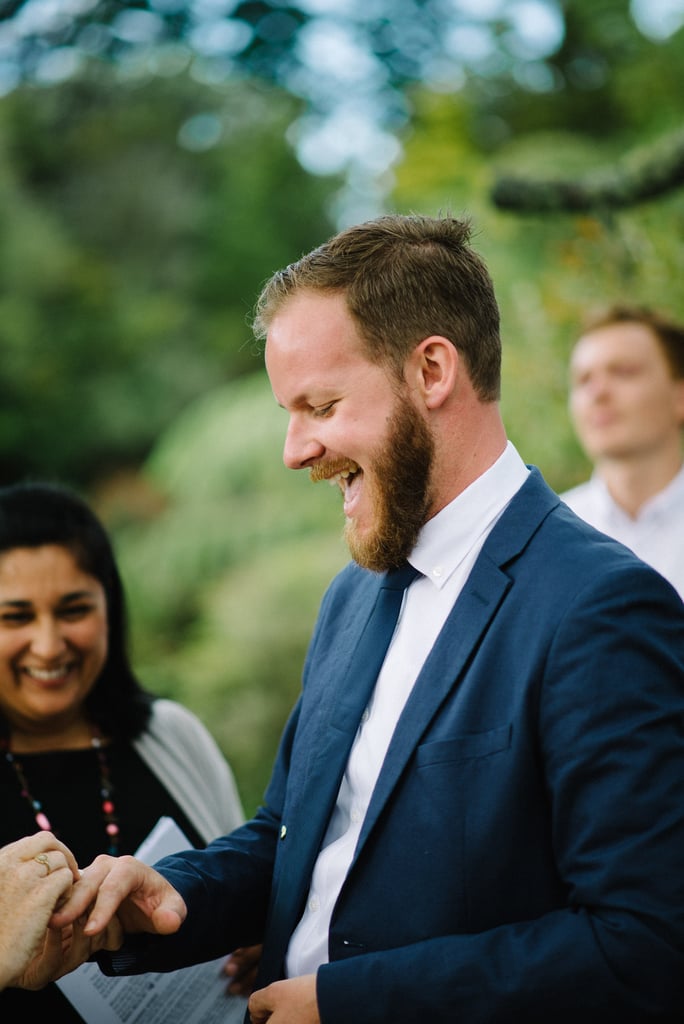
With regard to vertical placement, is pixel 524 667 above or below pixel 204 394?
Answer: below

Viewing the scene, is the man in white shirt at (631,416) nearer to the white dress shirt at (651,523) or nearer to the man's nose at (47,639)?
the white dress shirt at (651,523)

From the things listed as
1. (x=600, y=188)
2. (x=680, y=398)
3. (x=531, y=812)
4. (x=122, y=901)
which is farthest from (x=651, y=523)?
(x=122, y=901)

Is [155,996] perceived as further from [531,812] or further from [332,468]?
[332,468]

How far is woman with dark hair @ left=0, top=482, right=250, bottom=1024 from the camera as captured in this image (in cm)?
235

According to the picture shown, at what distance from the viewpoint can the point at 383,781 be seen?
1495 mm

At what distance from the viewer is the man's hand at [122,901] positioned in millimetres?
1589

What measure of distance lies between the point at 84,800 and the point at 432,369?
1.42 meters

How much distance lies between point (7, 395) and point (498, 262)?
15.5 ft

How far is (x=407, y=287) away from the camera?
1646 mm

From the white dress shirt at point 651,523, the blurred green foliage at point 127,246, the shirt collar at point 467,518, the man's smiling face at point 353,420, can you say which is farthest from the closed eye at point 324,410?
the blurred green foliage at point 127,246

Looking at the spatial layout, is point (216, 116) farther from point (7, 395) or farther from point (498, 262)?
point (498, 262)

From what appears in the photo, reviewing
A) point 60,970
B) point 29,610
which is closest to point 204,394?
point 29,610

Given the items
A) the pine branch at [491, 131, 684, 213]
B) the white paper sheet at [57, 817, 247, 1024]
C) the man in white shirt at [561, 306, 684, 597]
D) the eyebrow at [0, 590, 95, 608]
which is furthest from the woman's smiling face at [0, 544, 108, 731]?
the pine branch at [491, 131, 684, 213]

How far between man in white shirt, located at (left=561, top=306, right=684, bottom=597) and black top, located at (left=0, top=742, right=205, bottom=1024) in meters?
1.74
